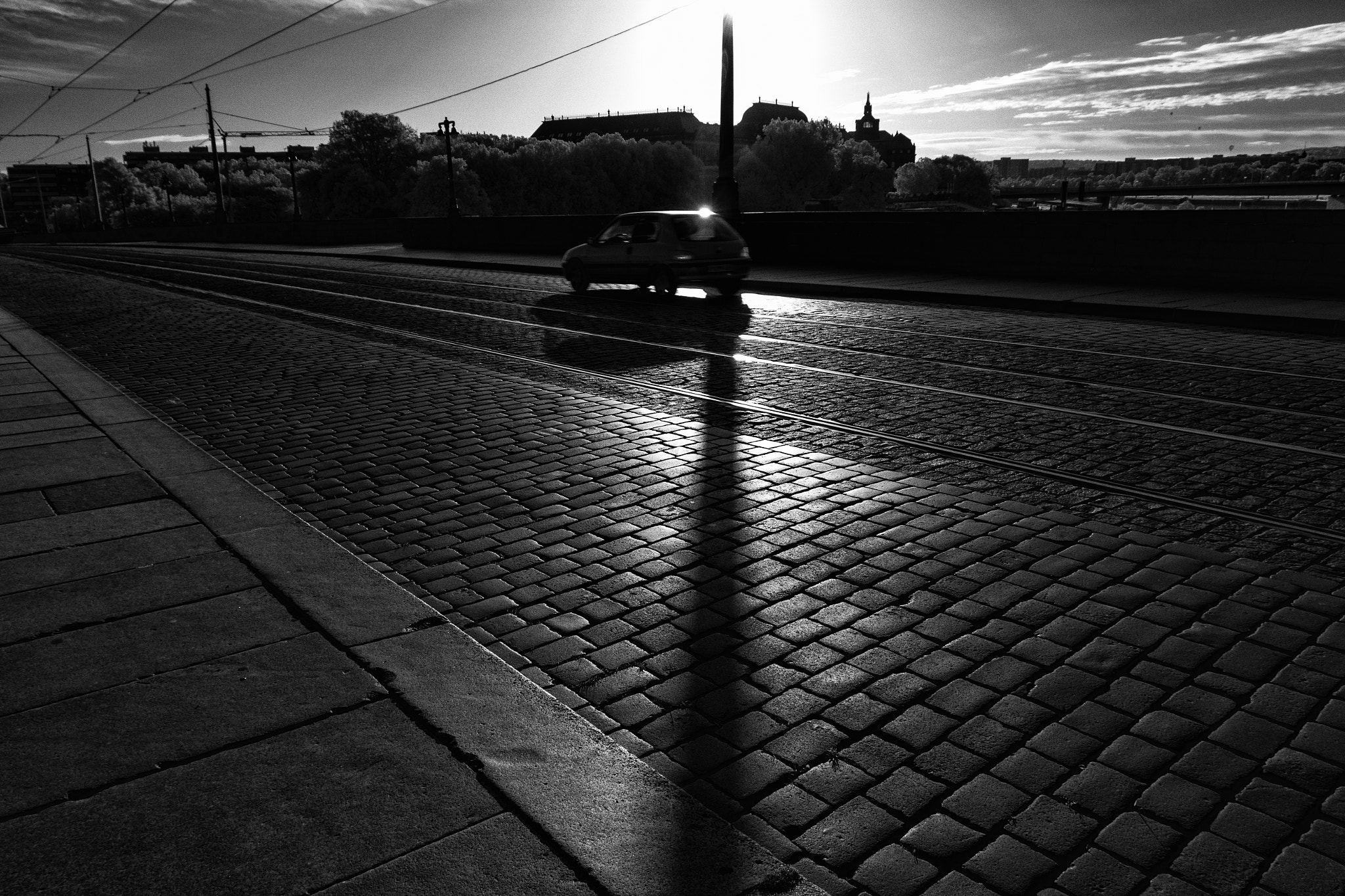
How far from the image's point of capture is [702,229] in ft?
55.0

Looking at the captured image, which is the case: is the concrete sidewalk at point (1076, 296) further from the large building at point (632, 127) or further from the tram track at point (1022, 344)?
the large building at point (632, 127)

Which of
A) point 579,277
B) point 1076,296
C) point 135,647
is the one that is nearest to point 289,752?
point 135,647

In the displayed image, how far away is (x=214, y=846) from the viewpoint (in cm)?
245

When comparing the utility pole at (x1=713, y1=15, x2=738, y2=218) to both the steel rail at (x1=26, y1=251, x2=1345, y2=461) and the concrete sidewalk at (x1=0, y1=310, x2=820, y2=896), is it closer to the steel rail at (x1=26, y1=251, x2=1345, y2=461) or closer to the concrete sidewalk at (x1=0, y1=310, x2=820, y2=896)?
the steel rail at (x1=26, y1=251, x2=1345, y2=461)

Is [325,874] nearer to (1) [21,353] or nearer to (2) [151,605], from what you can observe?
(2) [151,605]

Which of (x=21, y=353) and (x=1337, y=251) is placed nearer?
(x=21, y=353)

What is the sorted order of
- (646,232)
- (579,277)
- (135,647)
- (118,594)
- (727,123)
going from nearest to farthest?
(135,647)
(118,594)
(646,232)
(579,277)
(727,123)

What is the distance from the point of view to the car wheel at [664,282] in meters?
16.6

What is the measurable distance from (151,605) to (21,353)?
9.62m

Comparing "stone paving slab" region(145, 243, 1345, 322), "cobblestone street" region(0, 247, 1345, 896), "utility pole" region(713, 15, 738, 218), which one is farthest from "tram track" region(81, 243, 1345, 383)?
"utility pole" region(713, 15, 738, 218)

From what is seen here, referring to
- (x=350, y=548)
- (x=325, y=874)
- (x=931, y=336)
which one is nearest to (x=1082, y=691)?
(x=325, y=874)

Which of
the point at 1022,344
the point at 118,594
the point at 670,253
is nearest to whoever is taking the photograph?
the point at 118,594

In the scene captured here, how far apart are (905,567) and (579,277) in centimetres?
1468

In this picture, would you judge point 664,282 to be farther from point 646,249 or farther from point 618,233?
point 618,233
